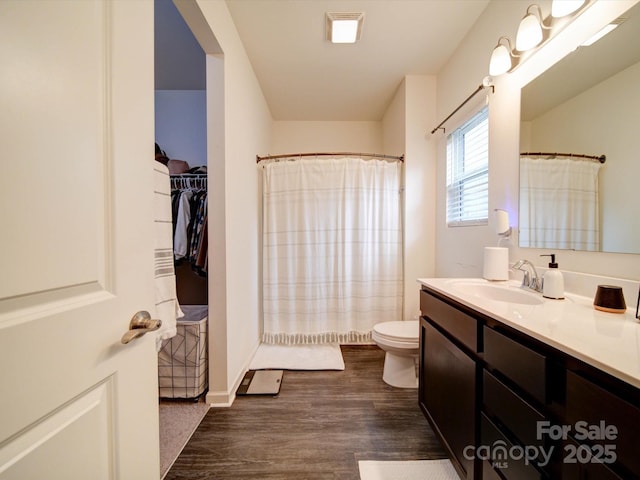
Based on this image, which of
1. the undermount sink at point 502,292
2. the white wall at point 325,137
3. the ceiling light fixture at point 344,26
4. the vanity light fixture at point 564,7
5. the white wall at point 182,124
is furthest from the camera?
the white wall at point 325,137

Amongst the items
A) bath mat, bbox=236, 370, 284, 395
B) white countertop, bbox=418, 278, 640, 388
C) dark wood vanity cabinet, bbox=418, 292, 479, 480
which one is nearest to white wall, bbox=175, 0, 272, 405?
bath mat, bbox=236, 370, 284, 395

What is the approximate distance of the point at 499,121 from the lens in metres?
1.49

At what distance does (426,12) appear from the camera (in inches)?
64.0

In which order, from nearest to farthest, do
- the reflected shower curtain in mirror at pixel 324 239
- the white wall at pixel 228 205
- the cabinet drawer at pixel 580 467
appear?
the cabinet drawer at pixel 580 467, the white wall at pixel 228 205, the reflected shower curtain in mirror at pixel 324 239

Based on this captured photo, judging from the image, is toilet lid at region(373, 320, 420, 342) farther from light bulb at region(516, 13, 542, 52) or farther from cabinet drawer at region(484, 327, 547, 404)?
light bulb at region(516, 13, 542, 52)

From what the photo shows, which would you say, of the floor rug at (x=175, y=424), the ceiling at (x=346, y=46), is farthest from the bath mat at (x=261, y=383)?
the ceiling at (x=346, y=46)

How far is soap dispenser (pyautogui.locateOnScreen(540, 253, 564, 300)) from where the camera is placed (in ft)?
3.36

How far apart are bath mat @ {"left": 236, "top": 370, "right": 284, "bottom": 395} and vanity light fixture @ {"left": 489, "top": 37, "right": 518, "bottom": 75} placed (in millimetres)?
2478

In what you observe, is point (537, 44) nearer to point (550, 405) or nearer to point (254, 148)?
point (550, 405)

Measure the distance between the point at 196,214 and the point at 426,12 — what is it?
225 centimetres

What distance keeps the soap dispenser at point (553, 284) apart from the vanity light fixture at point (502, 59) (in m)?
1.12

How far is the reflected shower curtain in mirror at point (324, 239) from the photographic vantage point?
7.76ft

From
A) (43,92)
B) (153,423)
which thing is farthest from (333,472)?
(43,92)

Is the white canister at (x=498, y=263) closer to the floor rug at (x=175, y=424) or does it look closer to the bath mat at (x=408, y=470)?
the bath mat at (x=408, y=470)
